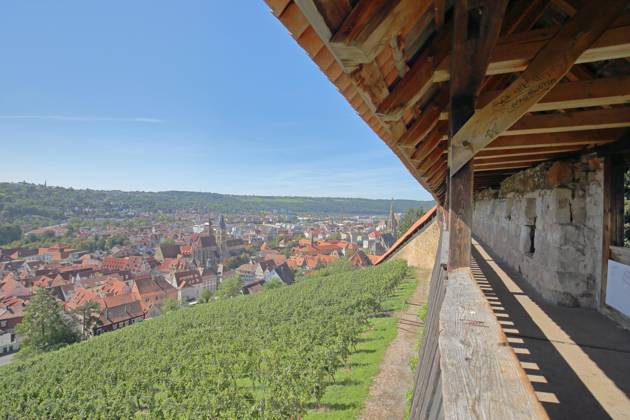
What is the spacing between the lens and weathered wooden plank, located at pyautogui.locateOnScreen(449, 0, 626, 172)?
1.56m

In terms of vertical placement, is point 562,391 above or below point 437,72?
below

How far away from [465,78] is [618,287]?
3.84 m

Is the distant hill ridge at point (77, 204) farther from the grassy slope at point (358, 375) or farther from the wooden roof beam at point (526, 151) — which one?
the wooden roof beam at point (526, 151)

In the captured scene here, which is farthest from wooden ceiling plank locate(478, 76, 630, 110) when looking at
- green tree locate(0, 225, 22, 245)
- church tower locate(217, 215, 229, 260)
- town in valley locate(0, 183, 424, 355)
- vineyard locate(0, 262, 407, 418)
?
green tree locate(0, 225, 22, 245)

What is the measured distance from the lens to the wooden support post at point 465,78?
5.01 ft

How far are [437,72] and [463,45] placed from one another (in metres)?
0.36

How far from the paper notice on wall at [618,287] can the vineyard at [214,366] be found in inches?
253

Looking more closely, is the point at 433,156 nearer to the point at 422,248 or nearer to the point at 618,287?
the point at 618,287

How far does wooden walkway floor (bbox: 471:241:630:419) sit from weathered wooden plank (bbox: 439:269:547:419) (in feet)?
6.47

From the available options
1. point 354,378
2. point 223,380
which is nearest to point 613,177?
point 354,378

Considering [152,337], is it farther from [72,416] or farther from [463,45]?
[463,45]

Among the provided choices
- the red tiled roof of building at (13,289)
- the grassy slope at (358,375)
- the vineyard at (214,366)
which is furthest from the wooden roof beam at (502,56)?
the red tiled roof of building at (13,289)

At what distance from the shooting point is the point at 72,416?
40.3 feet

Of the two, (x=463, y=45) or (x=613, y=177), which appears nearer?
(x=463, y=45)
